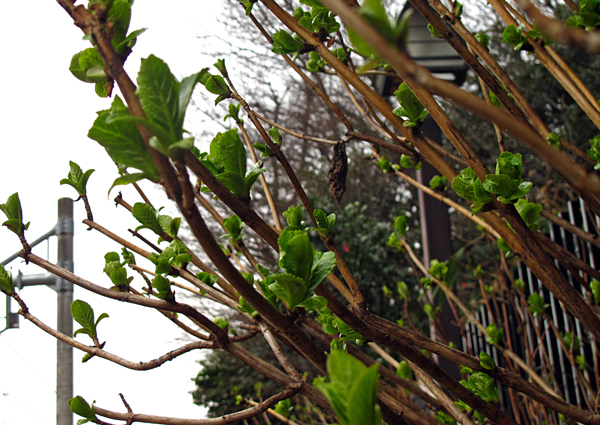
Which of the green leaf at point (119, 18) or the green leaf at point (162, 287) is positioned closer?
the green leaf at point (119, 18)

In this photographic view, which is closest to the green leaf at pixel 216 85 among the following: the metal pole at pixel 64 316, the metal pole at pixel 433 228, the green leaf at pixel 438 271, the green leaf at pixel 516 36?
the green leaf at pixel 516 36

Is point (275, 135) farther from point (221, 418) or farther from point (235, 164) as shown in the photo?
point (221, 418)

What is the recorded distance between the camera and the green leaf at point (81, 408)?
46 centimetres

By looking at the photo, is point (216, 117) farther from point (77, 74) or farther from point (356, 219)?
point (77, 74)

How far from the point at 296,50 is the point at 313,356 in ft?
1.23

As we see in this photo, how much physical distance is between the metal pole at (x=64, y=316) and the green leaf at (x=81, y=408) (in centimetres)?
222

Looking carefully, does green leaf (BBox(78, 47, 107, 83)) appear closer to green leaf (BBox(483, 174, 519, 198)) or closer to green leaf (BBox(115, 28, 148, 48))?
green leaf (BBox(115, 28, 148, 48))

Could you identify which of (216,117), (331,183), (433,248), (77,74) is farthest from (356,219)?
(77,74)

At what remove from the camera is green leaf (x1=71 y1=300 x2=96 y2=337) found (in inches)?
19.5

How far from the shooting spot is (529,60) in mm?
5469

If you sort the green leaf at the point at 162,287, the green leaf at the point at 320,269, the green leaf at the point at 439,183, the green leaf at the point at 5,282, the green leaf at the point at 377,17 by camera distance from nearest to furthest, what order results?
the green leaf at the point at 377,17 < the green leaf at the point at 320,269 < the green leaf at the point at 162,287 < the green leaf at the point at 5,282 < the green leaf at the point at 439,183

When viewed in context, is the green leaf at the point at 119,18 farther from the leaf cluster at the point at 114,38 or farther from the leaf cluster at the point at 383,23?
the leaf cluster at the point at 383,23

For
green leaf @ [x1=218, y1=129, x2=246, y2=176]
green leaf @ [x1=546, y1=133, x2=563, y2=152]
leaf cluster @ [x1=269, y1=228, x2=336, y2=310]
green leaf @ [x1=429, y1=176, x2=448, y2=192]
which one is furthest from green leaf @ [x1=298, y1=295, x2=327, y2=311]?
green leaf @ [x1=429, y1=176, x2=448, y2=192]

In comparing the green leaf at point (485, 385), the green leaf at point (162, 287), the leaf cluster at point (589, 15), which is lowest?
the green leaf at point (485, 385)
